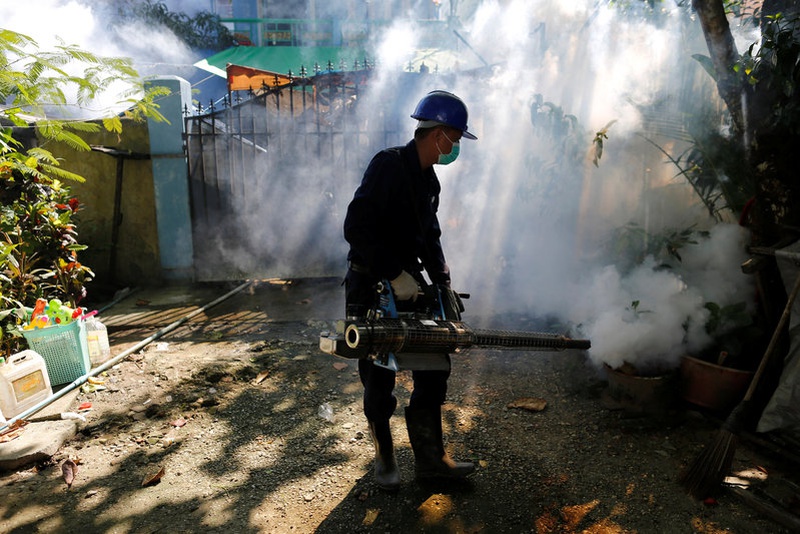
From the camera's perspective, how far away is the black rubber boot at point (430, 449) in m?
3.19

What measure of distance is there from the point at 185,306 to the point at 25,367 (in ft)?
10.2

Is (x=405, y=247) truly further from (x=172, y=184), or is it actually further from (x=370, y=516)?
(x=172, y=184)

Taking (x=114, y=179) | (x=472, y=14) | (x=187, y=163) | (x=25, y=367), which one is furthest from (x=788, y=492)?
(x=472, y=14)

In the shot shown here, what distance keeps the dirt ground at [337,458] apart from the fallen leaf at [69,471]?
3 centimetres

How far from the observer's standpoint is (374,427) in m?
3.19

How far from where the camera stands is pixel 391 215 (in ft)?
10.0

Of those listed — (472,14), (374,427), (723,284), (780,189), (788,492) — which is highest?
(472,14)

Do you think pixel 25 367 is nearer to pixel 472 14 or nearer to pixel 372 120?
pixel 372 120

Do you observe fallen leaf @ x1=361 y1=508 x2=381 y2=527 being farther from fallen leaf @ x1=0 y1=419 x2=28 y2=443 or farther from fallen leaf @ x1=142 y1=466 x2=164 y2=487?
fallen leaf @ x1=0 y1=419 x2=28 y2=443

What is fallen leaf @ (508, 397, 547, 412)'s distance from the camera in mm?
4254

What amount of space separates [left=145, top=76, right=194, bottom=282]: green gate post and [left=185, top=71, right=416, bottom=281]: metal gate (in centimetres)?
15

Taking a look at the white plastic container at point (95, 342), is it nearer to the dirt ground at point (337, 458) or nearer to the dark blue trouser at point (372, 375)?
the dirt ground at point (337, 458)

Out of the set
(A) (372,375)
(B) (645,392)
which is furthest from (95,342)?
(B) (645,392)

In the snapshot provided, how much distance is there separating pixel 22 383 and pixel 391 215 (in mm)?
3546
